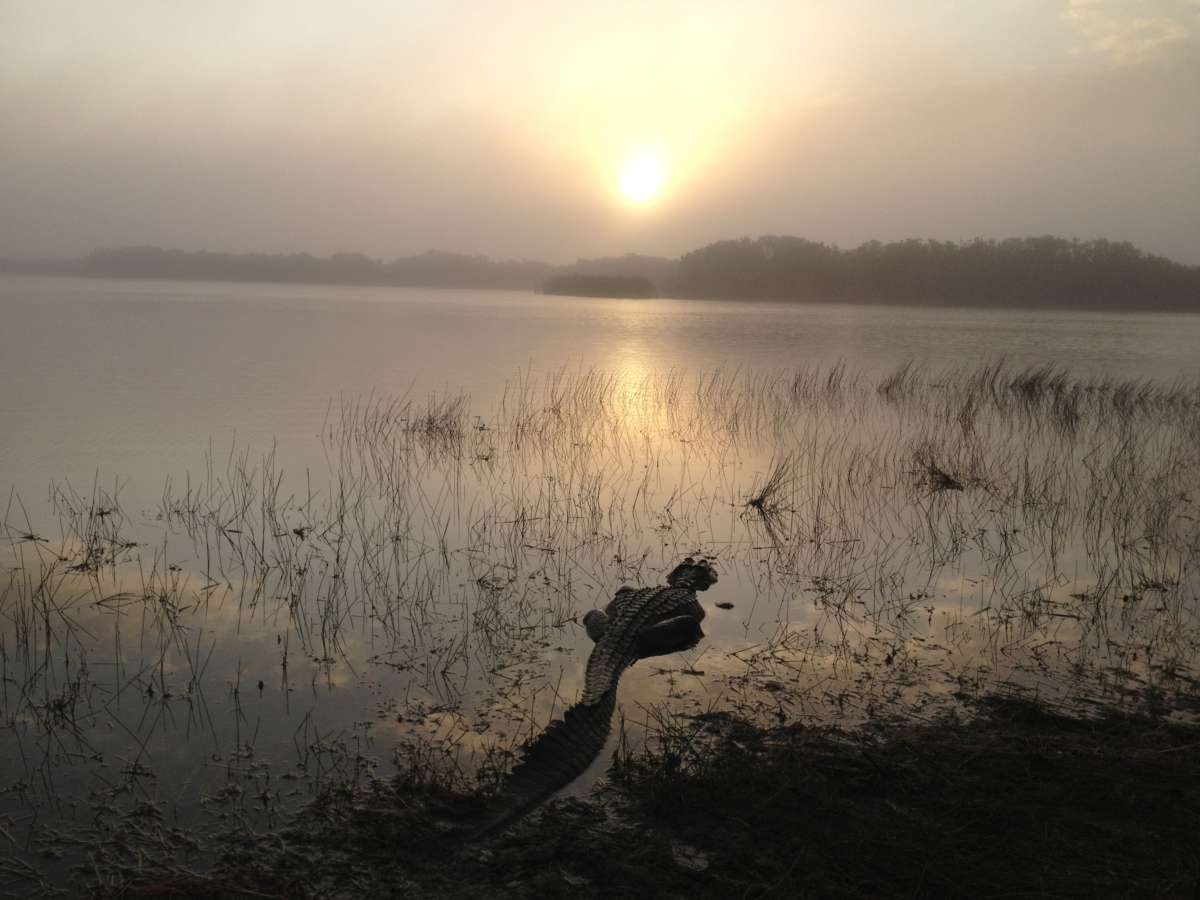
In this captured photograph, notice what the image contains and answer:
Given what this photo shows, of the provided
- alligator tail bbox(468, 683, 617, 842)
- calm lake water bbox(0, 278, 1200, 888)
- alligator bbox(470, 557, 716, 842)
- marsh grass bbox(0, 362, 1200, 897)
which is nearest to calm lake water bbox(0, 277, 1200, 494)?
calm lake water bbox(0, 278, 1200, 888)

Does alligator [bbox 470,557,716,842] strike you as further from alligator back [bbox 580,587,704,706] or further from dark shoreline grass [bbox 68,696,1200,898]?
dark shoreline grass [bbox 68,696,1200,898]

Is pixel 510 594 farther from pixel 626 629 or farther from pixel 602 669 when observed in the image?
pixel 602 669

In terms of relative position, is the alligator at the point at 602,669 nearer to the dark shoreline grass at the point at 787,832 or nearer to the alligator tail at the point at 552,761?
the alligator tail at the point at 552,761

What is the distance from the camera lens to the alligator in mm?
2818

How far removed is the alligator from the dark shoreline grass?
0.11 metres

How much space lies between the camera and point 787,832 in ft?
8.64

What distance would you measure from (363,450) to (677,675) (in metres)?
6.00

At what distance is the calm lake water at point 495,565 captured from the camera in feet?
10.8

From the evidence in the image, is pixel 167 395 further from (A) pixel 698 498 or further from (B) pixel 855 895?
(B) pixel 855 895

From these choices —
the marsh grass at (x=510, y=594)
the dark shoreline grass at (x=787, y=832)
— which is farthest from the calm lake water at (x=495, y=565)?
the dark shoreline grass at (x=787, y=832)

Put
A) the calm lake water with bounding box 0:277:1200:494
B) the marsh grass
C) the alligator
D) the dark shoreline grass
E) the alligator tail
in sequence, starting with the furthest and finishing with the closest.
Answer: the calm lake water with bounding box 0:277:1200:494 < the marsh grass < the alligator < the alligator tail < the dark shoreline grass

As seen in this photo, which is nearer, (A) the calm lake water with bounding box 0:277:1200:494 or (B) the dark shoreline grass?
(B) the dark shoreline grass

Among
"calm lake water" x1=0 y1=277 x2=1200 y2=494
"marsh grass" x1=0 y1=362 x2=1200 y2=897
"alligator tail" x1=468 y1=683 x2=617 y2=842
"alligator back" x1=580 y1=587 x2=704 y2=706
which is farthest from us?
"calm lake water" x1=0 y1=277 x2=1200 y2=494

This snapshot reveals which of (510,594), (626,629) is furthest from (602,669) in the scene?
(510,594)
